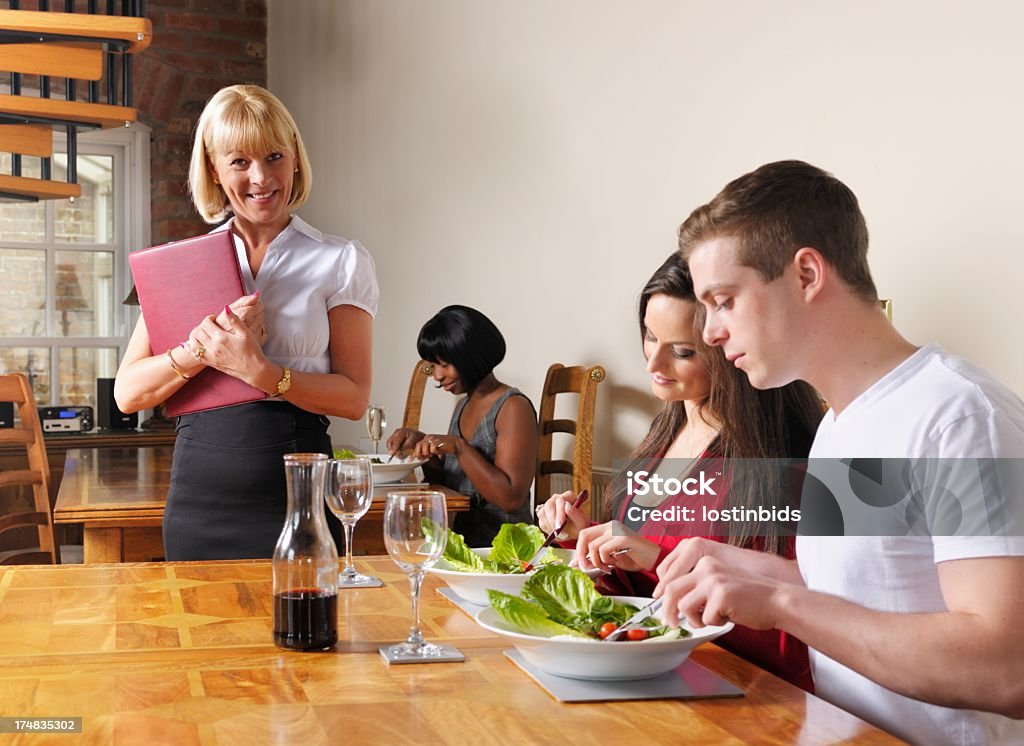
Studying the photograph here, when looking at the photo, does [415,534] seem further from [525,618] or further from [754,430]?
[754,430]

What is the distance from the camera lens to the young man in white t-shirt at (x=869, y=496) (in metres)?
1.00

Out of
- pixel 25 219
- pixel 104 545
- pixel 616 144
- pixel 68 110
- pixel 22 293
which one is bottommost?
pixel 104 545

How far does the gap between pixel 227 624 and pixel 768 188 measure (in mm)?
837

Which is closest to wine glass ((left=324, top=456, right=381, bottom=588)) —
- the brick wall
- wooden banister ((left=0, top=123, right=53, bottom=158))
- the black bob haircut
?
the black bob haircut

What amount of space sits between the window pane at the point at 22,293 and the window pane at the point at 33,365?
0.08m

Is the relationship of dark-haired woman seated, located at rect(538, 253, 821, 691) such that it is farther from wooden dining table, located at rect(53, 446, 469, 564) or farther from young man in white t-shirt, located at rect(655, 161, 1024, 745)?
wooden dining table, located at rect(53, 446, 469, 564)

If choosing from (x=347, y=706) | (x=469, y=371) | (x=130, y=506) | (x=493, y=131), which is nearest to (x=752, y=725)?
(x=347, y=706)

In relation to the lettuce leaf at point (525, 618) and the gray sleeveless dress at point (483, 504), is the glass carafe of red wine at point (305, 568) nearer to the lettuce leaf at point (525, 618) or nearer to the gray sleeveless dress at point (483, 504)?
the lettuce leaf at point (525, 618)

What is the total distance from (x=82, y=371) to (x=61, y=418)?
1.76 feet

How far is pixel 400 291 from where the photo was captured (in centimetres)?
480

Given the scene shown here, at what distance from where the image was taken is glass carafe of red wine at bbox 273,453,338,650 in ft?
4.08

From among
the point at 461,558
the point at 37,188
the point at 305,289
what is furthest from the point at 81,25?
the point at 461,558

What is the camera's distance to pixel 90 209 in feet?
18.9

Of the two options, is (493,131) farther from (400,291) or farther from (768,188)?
(768,188)
